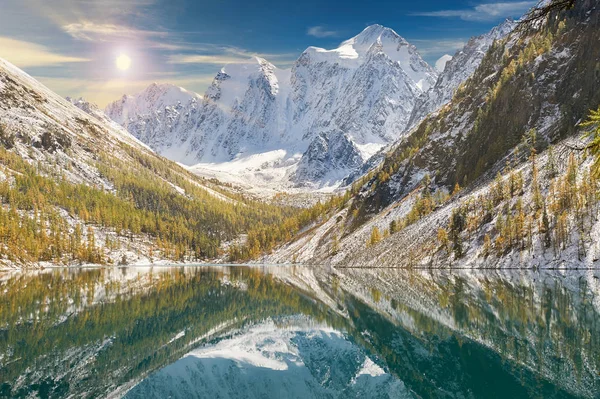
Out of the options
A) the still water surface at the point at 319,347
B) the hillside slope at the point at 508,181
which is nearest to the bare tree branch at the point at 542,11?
the still water surface at the point at 319,347

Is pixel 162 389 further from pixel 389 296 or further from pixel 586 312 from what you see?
pixel 389 296

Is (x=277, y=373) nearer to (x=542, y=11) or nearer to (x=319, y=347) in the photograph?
(x=319, y=347)

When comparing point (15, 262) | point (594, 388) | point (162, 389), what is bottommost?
point (594, 388)

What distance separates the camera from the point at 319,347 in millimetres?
37281

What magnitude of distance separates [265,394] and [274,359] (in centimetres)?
858

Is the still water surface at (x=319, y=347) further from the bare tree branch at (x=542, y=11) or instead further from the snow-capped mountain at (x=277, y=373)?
the bare tree branch at (x=542, y=11)

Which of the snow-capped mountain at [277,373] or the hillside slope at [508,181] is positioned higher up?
the hillside slope at [508,181]

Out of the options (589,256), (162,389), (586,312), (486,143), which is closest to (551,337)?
(586,312)

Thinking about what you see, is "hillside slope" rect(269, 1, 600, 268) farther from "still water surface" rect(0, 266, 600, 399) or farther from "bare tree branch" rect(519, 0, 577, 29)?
"bare tree branch" rect(519, 0, 577, 29)

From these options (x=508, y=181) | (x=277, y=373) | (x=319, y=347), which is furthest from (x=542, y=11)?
(x=508, y=181)

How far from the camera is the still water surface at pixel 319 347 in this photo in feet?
81.6

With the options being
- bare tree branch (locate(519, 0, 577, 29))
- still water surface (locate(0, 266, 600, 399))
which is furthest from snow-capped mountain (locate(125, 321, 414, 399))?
bare tree branch (locate(519, 0, 577, 29))

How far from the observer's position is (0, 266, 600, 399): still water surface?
2486 centimetres

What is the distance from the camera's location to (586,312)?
39.5 meters
